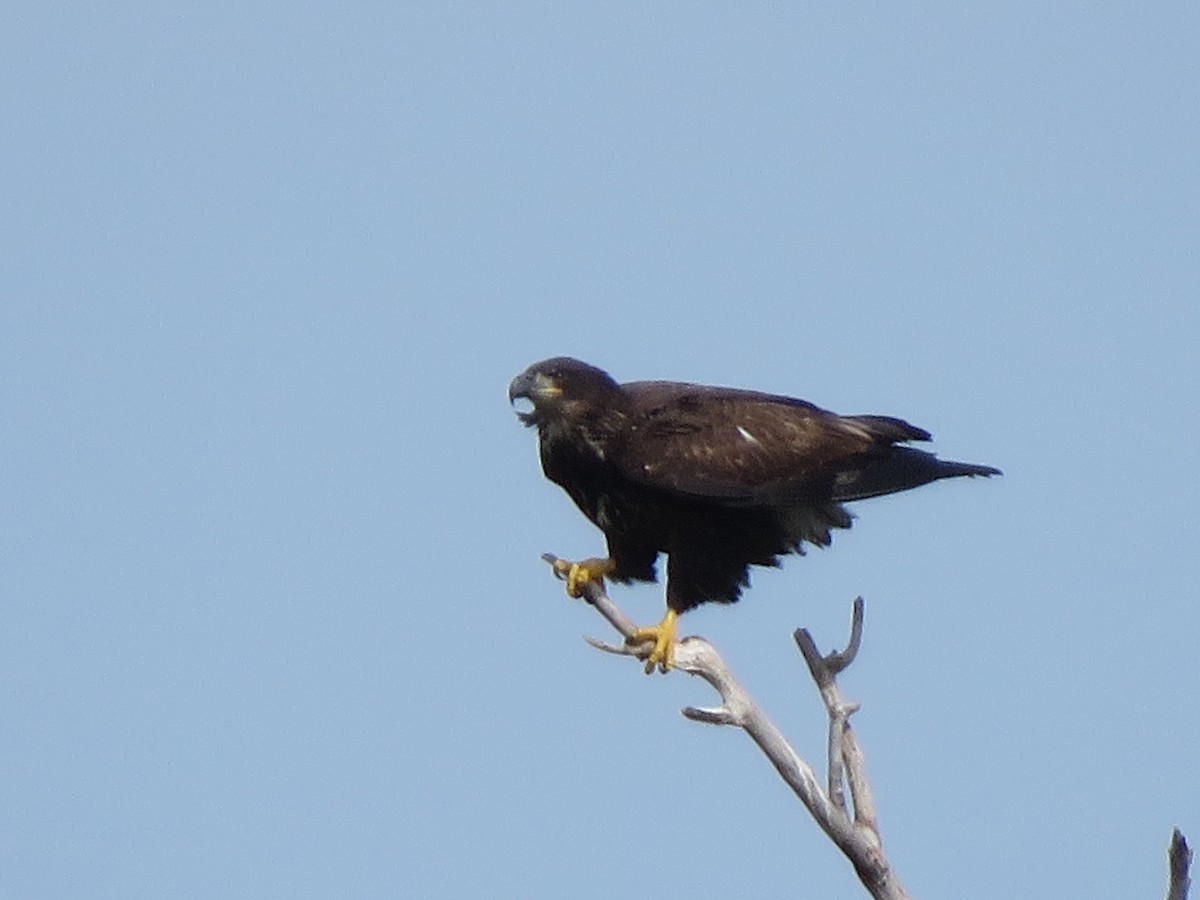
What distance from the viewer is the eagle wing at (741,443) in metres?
9.95

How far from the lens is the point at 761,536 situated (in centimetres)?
1024

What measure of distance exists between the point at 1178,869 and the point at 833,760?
1691 mm

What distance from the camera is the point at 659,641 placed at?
941cm

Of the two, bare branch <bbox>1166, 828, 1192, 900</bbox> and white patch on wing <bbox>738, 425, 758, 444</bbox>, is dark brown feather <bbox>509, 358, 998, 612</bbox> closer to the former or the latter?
white patch on wing <bbox>738, 425, 758, 444</bbox>

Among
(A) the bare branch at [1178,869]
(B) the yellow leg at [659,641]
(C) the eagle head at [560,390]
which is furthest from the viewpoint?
(C) the eagle head at [560,390]

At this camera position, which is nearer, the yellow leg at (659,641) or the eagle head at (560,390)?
the yellow leg at (659,641)

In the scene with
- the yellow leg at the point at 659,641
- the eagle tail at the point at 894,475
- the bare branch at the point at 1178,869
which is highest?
the eagle tail at the point at 894,475

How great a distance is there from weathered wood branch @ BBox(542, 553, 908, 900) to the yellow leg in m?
0.48

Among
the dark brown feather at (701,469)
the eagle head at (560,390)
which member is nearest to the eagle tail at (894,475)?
the dark brown feather at (701,469)

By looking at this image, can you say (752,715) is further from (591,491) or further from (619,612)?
(591,491)

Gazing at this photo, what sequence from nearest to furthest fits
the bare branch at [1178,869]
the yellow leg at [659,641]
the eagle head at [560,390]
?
1. the bare branch at [1178,869]
2. the yellow leg at [659,641]
3. the eagle head at [560,390]

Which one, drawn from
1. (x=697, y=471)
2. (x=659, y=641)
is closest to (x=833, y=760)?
(x=659, y=641)

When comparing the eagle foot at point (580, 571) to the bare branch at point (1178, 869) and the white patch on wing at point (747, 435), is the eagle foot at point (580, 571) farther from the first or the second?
the bare branch at point (1178, 869)

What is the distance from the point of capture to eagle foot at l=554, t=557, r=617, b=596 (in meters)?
10.0
